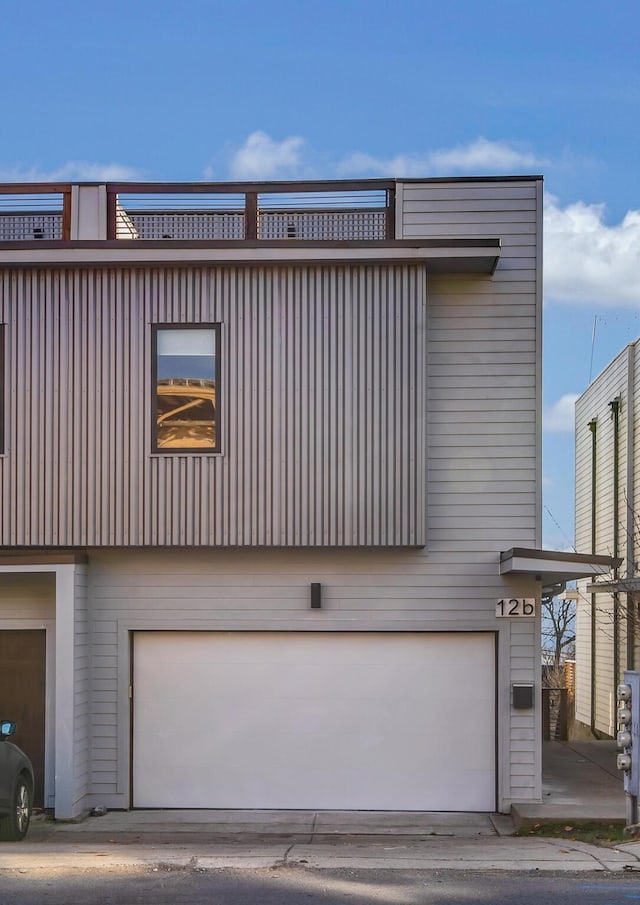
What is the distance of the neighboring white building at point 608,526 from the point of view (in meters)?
19.2

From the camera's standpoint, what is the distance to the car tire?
11.4 metres

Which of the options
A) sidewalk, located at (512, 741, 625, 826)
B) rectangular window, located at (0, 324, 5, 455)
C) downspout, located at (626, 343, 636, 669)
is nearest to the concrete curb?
sidewalk, located at (512, 741, 625, 826)

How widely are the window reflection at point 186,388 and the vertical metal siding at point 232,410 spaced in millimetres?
178

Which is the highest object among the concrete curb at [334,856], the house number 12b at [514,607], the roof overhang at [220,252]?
the roof overhang at [220,252]

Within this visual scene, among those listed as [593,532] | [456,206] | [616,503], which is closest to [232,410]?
[456,206]

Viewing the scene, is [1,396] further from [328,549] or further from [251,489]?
[328,549]

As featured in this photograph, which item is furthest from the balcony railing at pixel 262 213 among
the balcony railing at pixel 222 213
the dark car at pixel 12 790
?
the dark car at pixel 12 790

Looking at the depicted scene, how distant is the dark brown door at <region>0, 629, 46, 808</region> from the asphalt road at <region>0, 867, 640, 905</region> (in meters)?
4.50

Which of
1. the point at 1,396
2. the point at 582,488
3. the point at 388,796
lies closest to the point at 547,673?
the point at 582,488

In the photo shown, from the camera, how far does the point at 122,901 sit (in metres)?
8.56

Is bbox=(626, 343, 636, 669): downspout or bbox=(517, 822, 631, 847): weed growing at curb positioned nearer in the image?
bbox=(517, 822, 631, 847): weed growing at curb

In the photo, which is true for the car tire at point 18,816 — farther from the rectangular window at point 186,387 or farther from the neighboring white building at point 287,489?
the rectangular window at point 186,387

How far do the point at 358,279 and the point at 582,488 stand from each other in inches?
520

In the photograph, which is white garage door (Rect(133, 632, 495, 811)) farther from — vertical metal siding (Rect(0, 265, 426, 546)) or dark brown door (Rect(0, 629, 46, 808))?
vertical metal siding (Rect(0, 265, 426, 546))
